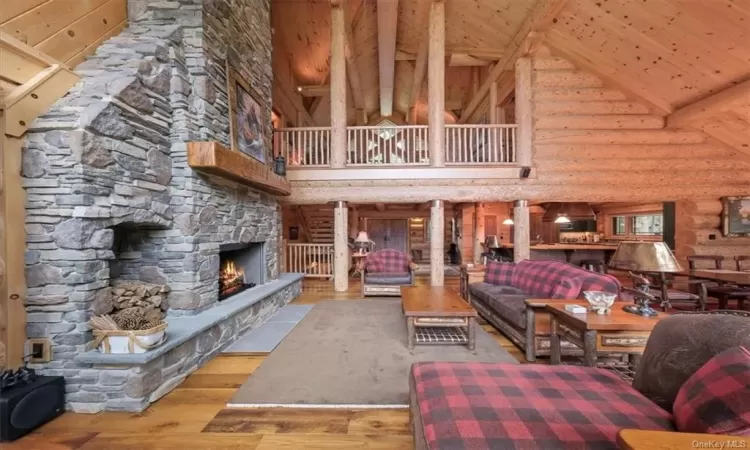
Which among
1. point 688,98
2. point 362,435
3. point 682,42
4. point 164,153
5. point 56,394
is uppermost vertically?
point 682,42

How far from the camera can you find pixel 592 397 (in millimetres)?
1533

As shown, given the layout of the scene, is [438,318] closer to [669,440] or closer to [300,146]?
[669,440]

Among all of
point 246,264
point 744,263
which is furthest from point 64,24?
point 744,263

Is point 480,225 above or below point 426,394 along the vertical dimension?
above

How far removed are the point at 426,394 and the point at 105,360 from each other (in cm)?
228

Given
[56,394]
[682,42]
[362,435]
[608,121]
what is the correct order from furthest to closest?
[608,121]
[682,42]
[56,394]
[362,435]

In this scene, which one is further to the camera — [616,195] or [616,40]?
[616,195]

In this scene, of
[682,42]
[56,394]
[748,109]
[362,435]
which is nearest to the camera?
[362,435]

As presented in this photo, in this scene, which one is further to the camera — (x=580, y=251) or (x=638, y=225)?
(x=638, y=225)

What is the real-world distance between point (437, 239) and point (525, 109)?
10.1 ft

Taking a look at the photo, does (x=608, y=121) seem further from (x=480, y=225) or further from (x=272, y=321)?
(x=272, y=321)

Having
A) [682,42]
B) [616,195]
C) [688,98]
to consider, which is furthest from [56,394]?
[688,98]

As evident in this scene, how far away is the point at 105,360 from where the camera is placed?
222 centimetres

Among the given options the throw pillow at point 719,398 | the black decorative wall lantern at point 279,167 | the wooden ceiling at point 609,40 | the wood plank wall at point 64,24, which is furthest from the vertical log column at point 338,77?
the throw pillow at point 719,398
